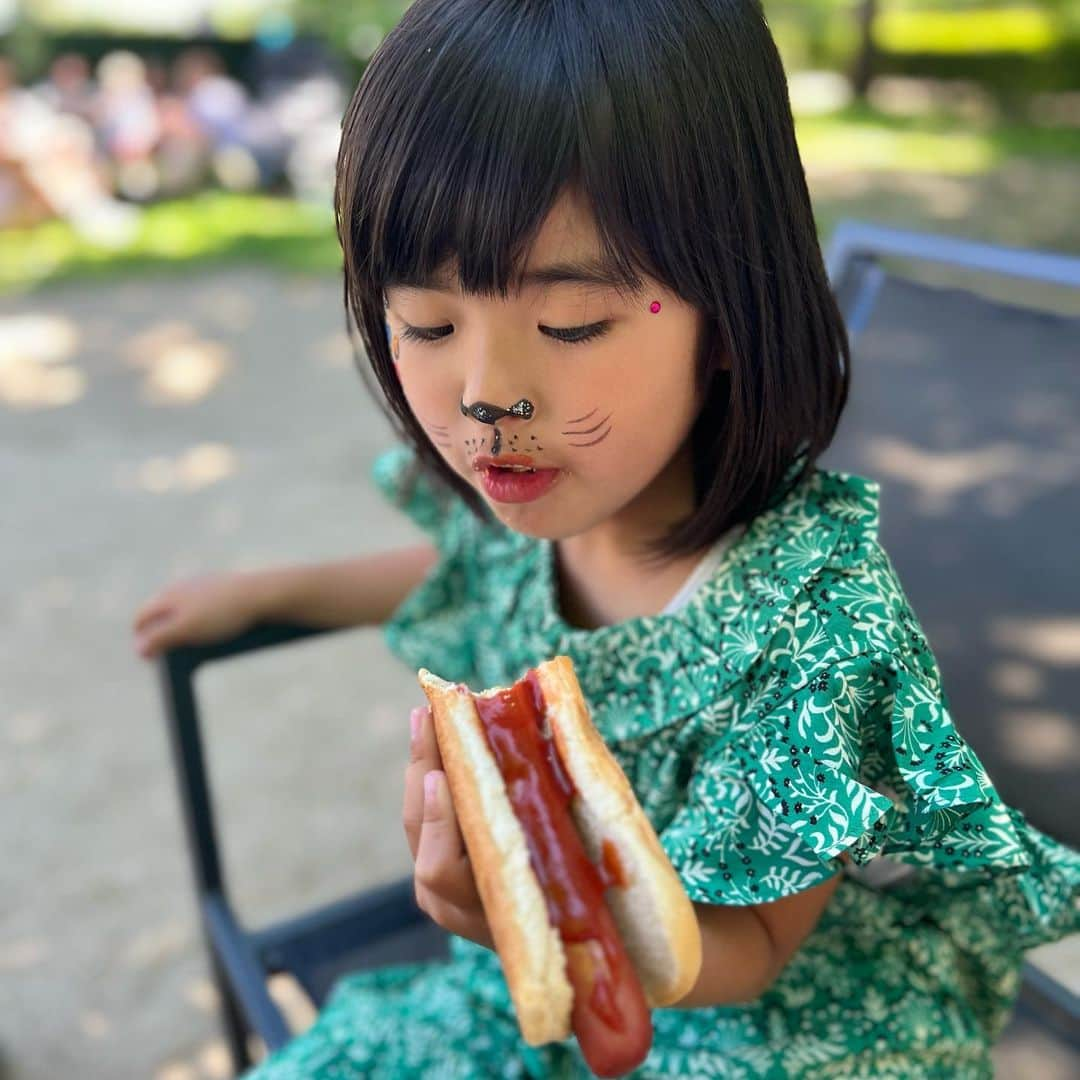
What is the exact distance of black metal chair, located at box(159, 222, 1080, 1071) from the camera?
5.18ft

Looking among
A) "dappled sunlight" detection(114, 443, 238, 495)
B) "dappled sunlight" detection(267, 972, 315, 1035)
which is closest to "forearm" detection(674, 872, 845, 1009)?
"dappled sunlight" detection(267, 972, 315, 1035)

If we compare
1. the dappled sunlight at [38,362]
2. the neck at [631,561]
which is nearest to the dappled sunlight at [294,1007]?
the neck at [631,561]

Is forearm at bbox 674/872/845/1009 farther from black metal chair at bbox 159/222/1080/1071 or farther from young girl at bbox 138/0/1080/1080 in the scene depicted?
black metal chair at bbox 159/222/1080/1071

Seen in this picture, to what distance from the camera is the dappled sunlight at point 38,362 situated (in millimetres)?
5129

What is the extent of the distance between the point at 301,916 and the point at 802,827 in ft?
2.98

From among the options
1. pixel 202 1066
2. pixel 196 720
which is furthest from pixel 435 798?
pixel 202 1066

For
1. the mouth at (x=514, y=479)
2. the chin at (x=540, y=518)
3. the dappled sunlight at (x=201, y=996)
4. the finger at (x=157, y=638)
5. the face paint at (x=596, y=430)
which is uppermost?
the face paint at (x=596, y=430)

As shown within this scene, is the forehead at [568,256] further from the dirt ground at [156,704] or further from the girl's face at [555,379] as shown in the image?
the dirt ground at [156,704]

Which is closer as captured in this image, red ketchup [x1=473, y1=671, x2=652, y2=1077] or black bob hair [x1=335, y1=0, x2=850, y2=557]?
red ketchup [x1=473, y1=671, x2=652, y2=1077]

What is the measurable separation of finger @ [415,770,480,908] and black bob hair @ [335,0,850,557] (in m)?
0.39

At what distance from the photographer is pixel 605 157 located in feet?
3.07

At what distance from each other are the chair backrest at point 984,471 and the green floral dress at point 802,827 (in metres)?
0.32

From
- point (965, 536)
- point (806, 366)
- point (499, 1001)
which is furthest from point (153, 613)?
point (965, 536)

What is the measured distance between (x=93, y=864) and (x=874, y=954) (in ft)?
6.22
